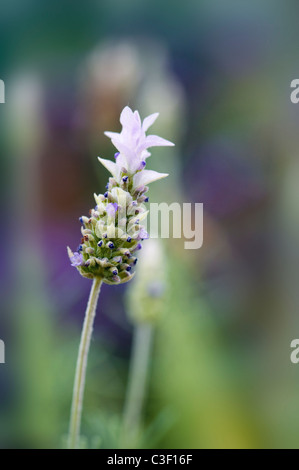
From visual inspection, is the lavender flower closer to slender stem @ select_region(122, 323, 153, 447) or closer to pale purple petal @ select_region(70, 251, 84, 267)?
pale purple petal @ select_region(70, 251, 84, 267)

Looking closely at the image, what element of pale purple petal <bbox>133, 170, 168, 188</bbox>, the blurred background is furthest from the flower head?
the blurred background

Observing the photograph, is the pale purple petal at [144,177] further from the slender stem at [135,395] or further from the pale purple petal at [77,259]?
the slender stem at [135,395]

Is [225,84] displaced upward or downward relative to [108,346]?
upward

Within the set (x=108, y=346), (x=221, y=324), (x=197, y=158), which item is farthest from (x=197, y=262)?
(x=197, y=158)

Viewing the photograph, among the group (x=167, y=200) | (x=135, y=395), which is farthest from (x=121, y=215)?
(x=167, y=200)
